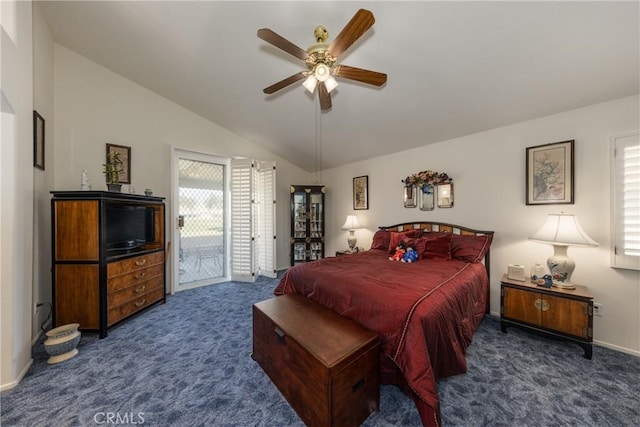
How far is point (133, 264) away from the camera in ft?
9.43

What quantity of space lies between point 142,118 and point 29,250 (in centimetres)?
236

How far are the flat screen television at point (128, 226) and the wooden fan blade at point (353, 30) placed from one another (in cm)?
294

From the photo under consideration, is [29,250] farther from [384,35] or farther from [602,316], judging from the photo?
[602,316]

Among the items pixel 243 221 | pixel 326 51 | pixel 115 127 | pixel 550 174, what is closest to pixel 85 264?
pixel 115 127

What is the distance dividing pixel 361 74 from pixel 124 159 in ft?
11.6

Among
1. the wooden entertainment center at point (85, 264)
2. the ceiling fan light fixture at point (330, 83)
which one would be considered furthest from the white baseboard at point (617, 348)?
the wooden entertainment center at point (85, 264)

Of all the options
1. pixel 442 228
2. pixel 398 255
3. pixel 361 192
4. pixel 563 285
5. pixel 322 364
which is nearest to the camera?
pixel 322 364

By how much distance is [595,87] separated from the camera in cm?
219

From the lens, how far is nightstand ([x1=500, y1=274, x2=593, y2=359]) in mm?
2086

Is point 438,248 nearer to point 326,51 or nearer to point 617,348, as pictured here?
point 617,348

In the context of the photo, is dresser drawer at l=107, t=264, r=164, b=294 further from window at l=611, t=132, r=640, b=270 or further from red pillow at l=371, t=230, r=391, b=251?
window at l=611, t=132, r=640, b=270

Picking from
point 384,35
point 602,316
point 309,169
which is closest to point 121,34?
point 384,35

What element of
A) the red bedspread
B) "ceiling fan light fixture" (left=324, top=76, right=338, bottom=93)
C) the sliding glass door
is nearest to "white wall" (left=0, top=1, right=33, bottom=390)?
the sliding glass door

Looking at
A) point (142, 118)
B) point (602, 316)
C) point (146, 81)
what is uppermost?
point (146, 81)
